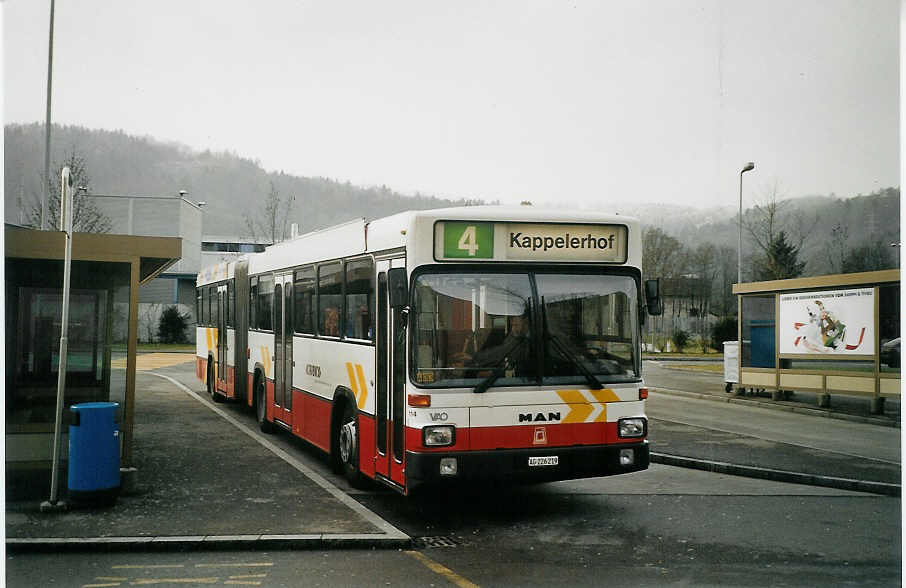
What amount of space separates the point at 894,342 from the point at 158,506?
1420cm

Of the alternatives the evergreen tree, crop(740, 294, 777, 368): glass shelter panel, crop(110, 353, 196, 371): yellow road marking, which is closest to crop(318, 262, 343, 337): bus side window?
the evergreen tree

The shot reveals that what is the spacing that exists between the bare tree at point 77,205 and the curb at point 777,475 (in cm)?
802

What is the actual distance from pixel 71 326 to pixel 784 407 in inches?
558

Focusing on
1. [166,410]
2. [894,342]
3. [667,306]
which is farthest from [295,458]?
[667,306]

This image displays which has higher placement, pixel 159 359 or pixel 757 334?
pixel 757 334

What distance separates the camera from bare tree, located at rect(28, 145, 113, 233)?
388 inches

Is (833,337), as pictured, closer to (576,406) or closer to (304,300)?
(304,300)

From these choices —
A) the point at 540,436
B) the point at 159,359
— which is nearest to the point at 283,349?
the point at 540,436

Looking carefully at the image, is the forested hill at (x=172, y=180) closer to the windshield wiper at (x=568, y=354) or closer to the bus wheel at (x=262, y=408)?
the windshield wiper at (x=568, y=354)

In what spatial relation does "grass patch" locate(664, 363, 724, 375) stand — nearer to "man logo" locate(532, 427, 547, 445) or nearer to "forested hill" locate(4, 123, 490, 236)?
"forested hill" locate(4, 123, 490, 236)

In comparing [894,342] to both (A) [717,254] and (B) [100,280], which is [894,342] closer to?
(A) [717,254]

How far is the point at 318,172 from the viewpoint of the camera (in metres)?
14.4

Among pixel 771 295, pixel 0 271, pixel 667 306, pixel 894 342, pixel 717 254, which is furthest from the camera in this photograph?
pixel 667 306

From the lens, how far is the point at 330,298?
1002 cm
